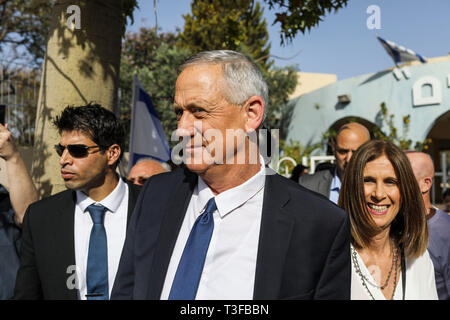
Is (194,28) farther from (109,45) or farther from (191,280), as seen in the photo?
(191,280)

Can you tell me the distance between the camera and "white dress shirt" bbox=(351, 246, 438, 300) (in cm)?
220

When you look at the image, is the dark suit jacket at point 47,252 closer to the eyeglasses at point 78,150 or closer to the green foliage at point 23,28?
the eyeglasses at point 78,150

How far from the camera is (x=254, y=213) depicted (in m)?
1.79

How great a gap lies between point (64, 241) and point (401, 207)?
1848 millimetres

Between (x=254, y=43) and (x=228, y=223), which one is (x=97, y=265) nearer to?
(x=228, y=223)

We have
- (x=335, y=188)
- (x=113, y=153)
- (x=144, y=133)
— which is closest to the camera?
(x=113, y=153)

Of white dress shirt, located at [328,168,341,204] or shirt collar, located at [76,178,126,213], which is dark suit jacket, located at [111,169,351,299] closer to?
shirt collar, located at [76,178,126,213]

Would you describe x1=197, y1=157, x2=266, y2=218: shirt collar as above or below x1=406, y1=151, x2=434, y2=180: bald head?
below

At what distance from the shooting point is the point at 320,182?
178 inches

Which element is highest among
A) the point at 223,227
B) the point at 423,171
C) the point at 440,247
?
the point at 423,171

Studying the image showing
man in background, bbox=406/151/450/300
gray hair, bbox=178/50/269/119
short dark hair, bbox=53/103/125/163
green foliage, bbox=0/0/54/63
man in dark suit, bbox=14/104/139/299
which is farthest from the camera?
green foliage, bbox=0/0/54/63

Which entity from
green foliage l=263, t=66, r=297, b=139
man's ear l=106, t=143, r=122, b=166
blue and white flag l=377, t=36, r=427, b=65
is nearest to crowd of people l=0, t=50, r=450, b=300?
man's ear l=106, t=143, r=122, b=166

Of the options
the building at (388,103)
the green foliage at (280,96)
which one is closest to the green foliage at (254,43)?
the green foliage at (280,96)

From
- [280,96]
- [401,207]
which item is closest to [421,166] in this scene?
[401,207]
